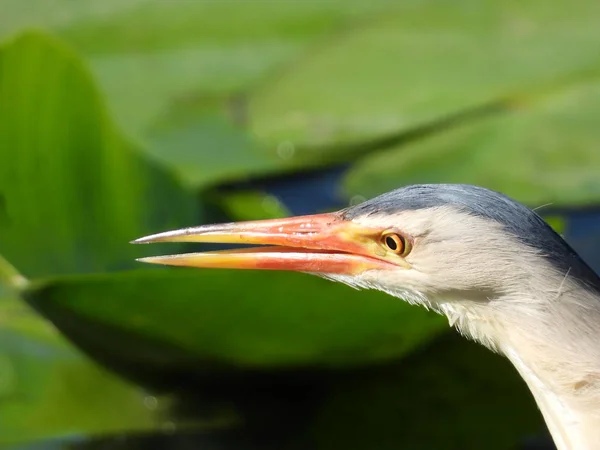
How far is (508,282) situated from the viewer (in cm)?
161

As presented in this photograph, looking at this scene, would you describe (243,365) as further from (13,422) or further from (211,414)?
(13,422)

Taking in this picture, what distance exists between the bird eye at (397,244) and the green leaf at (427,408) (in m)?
0.60

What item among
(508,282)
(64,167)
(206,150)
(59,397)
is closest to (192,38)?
(206,150)

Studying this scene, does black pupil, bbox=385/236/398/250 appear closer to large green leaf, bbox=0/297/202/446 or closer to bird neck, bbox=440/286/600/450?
bird neck, bbox=440/286/600/450

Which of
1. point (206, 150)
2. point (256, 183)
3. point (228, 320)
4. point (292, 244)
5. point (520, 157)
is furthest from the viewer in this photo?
point (256, 183)

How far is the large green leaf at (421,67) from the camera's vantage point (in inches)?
112

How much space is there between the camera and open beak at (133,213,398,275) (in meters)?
1.74

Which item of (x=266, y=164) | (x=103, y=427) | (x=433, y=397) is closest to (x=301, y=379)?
(x=433, y=397)

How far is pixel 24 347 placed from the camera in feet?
7.69

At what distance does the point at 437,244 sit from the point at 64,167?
93cm

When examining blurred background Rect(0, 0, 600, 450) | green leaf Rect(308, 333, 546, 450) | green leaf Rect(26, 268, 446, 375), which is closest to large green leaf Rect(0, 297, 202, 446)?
blurred background Rect(0, 0, 600, 450)

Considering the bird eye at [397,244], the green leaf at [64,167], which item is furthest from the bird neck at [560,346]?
the green leaf at [64,167]

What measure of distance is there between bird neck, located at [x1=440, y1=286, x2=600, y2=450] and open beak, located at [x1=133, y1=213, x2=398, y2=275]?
0.71 ft

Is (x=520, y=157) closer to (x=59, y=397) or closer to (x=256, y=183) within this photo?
(x=256, y=183)
